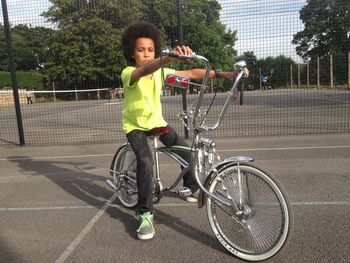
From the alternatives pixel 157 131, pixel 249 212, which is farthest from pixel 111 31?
pixel 249 212

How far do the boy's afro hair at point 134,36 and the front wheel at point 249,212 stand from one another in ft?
4.93

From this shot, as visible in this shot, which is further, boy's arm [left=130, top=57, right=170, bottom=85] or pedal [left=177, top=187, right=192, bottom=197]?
pedal [left=177, top=187, right=192, bottom=197]

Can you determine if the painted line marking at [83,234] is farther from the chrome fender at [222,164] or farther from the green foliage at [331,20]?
the green foliage at [331,20]

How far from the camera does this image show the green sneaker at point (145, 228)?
13.4 feet

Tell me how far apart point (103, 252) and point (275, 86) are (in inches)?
365

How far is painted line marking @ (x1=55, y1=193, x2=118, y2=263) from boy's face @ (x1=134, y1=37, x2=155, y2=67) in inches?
71.1

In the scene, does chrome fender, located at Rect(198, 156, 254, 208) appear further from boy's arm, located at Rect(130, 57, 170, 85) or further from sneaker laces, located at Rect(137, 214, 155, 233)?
boy's arm, located at Rect(130, 57, 170, 85)

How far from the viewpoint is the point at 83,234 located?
4.38m

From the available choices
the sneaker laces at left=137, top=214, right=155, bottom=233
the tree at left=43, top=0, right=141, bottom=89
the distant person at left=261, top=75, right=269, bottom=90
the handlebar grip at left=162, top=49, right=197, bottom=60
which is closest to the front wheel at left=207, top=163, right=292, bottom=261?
the sneaker laces at left=137, top=214, right=155, bottom=233

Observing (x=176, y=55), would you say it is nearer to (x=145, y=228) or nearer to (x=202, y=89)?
(x=202, y=89)

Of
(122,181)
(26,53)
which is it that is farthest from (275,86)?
(26,53)

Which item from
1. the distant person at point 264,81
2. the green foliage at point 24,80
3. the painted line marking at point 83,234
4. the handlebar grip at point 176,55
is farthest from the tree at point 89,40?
the green foliage at point 24,80

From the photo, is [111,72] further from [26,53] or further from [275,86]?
[26,53]

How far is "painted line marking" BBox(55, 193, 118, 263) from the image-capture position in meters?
3.86
